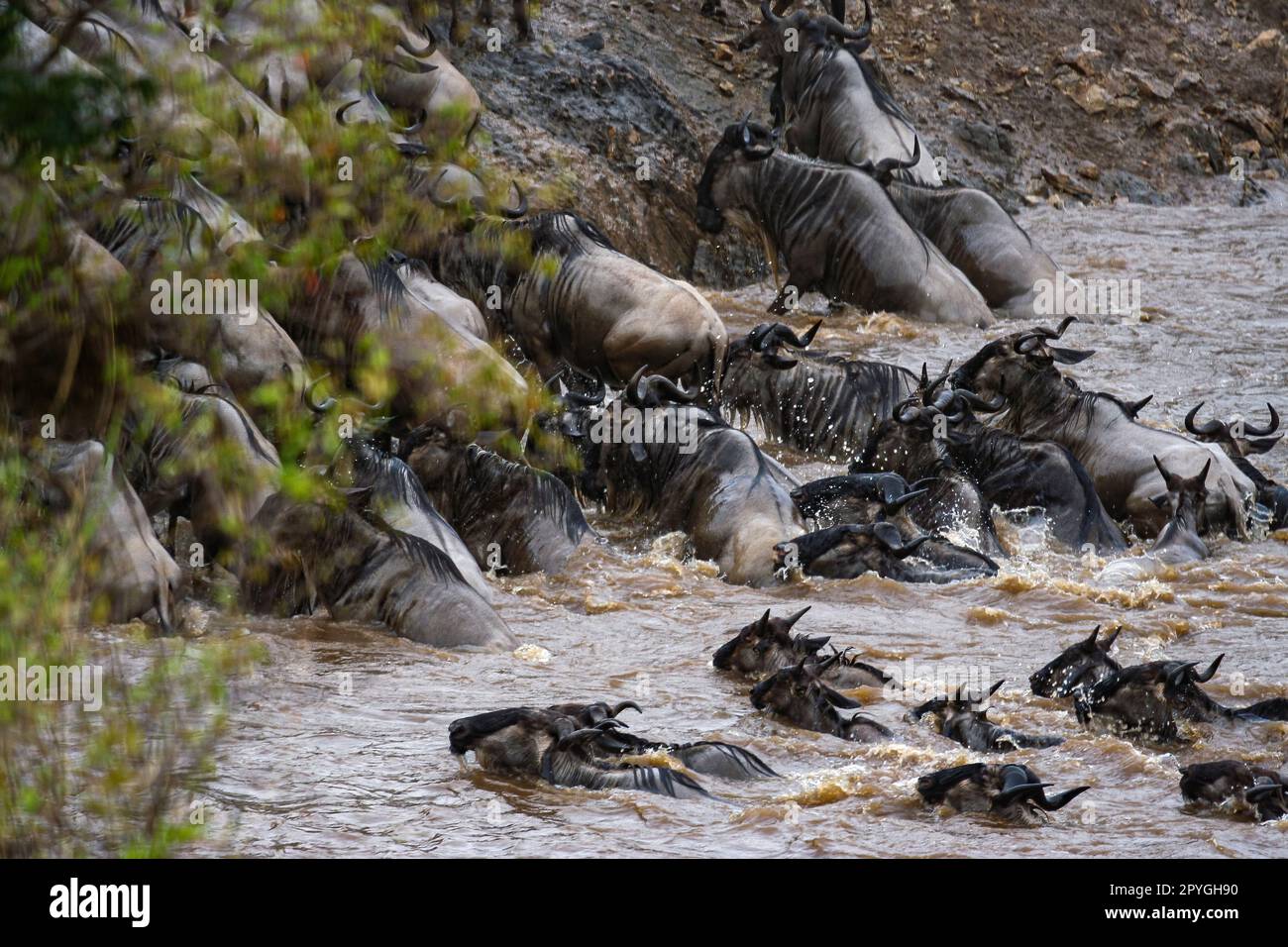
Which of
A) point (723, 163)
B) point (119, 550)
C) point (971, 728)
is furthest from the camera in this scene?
point (723, 163)

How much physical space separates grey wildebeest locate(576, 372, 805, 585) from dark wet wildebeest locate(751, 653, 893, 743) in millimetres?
2434

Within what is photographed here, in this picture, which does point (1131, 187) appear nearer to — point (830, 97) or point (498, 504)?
point (830, 97)

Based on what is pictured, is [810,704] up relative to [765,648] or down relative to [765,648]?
down

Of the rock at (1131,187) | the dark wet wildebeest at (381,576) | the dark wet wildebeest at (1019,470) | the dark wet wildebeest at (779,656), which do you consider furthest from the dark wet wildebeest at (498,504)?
the rock at (1131,187)

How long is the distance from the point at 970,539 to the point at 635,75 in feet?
29.2

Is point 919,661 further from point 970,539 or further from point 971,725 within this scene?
point 970,539

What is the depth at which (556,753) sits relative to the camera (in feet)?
21.4

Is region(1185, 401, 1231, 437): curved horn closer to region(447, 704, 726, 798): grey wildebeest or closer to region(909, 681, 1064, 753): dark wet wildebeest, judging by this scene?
region(909, 681, 1064, 753): dark wet wildebeest

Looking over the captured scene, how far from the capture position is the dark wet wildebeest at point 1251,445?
11.5 m

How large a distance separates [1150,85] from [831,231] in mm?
8433

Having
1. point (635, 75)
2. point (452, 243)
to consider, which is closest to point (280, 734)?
point (452, 243)

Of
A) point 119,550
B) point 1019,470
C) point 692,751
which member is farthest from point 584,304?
point 692,751

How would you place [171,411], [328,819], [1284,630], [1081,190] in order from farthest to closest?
1. [1081,190]
2. [1284,630]
3. [328,819]
4. [171,411]

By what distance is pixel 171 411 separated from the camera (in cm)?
517
